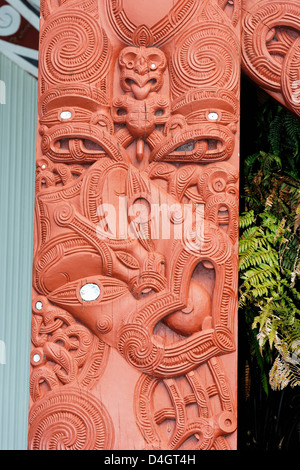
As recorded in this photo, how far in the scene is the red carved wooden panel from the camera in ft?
6.91

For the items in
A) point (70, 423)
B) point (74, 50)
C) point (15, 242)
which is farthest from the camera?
point (15, 242)

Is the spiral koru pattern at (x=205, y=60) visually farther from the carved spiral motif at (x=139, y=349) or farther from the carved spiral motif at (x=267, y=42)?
the carved spiral motif at (x=139, y=349)

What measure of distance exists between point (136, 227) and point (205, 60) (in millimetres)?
697

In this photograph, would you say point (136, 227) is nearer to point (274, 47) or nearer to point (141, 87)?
point (141, 87)

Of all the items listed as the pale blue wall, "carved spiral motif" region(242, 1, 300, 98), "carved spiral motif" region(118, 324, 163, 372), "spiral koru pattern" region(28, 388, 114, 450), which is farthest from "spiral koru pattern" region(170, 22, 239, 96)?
the pale blue wall

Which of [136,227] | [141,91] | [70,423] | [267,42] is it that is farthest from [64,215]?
[267,42]

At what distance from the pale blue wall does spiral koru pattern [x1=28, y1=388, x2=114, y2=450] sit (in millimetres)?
1172

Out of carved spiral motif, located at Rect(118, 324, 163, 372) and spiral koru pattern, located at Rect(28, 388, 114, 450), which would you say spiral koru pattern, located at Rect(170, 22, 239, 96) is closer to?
carved spiral motif, located at Rect(118, 324, 163, 372)

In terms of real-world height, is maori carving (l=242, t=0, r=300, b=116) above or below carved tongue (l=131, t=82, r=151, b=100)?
above

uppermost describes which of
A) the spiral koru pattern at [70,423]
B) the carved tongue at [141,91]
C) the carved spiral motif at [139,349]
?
the carved tongue at [141,91]

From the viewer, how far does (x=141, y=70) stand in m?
2.29

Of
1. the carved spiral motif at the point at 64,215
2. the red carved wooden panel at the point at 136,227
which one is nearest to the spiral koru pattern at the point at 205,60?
the red carved wooden panel at the point at 136,227

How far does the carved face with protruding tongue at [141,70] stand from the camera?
2.29 meters

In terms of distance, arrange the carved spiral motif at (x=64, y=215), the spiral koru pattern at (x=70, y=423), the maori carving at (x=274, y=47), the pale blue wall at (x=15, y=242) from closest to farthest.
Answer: the spiral koru pattern at (x=70, y=423), the carved spiral motif at (x=64, y=215), the maori carving at (x=274, y=47), the pale blue wall at (x=15, y=242)
